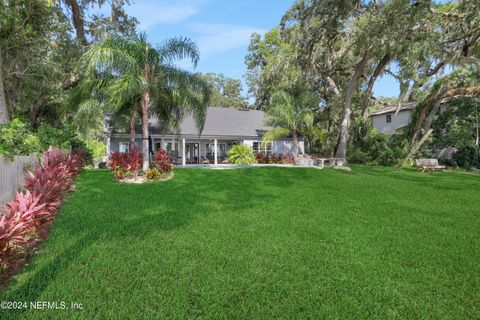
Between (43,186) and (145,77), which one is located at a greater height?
(145,77)

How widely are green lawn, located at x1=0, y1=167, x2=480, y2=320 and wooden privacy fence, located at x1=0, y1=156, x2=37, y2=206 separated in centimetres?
103

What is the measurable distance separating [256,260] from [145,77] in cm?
907

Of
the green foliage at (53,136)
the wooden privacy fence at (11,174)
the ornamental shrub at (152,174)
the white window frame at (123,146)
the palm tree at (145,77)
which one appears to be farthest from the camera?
the white window frame at (123,146)

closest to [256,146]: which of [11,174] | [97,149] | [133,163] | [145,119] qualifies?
[97,149]

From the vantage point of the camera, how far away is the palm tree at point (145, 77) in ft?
32.0

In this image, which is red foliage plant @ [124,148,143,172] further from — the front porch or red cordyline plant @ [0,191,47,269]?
the front porch

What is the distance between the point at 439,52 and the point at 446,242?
563 inches

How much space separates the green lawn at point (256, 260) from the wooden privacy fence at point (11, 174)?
1.03 meters

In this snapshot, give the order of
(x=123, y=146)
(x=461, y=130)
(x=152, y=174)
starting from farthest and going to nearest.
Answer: (x=123, y=146), (x=461, y=130), (x=152, y=174)

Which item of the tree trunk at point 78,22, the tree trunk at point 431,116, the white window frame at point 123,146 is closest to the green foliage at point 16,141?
the tree trunk at point 78,22

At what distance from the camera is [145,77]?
422 inches

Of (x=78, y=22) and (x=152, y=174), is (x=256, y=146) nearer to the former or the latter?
(x=152, y=174)

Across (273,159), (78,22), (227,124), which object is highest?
(78,22)

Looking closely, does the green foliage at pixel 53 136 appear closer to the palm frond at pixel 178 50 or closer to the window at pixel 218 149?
the palm frond at pixel 178 50
